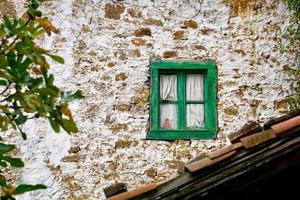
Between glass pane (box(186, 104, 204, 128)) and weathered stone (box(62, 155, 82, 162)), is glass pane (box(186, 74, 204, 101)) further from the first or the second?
weathered stone (box(62, 155, 82, 162))

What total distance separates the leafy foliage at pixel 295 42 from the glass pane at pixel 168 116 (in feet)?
3.79

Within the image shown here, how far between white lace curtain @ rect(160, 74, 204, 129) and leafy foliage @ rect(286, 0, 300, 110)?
2.95 feet

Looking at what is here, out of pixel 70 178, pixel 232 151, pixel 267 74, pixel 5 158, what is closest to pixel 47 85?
pixel 5 158

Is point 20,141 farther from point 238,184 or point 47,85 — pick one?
point 47,85

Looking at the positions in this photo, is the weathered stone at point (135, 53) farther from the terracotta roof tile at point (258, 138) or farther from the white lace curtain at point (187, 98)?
the terracotta roof tile at point (258, 138)

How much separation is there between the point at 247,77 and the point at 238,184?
150 inches

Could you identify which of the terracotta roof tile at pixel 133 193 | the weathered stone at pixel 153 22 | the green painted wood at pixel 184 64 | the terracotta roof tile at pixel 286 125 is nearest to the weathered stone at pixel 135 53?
the green painted wood at pixel 184 64

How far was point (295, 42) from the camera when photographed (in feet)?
23.6

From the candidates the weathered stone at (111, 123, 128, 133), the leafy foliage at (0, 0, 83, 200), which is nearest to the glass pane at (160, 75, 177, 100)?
the weathered stone at (111, 123, 128, 133)

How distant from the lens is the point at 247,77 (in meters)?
7.12

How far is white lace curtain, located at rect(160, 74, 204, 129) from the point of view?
709cm

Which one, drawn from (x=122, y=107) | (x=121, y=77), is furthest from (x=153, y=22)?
(x=122, y=107)

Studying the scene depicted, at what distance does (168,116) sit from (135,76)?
528 mm

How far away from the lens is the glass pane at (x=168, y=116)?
7.06 meters
